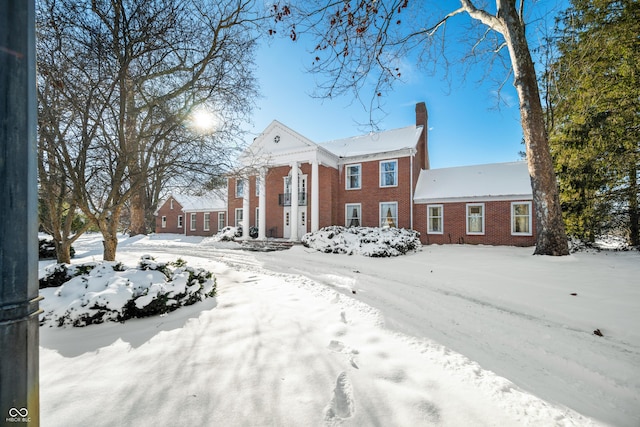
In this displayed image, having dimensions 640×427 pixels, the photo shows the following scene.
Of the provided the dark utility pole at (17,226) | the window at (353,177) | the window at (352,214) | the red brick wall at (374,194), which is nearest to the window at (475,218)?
the red brick wall at (374,194)

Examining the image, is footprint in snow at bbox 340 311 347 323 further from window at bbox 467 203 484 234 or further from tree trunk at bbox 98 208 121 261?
window at bbox 467 203 484 234

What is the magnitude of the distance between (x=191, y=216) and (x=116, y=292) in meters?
27.2

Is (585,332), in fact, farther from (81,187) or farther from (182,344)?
(81,187)

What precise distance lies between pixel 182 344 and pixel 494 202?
682 inches

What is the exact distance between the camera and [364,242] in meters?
12.7

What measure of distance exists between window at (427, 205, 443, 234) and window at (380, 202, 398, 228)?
203cm

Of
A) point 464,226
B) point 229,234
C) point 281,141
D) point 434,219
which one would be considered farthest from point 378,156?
point 229,234

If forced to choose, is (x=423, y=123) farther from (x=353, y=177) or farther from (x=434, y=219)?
(x=434, y=219)

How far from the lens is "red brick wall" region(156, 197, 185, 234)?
100 feet

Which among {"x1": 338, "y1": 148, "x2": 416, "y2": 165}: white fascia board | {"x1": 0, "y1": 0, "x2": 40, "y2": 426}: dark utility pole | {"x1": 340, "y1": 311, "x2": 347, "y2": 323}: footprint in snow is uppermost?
{"x1": 338, "y1": 148, "x2": 416, "y2": 165}: white fascia board

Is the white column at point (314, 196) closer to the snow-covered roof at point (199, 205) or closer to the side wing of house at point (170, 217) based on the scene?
the snow-covered roof at point (199, 205)

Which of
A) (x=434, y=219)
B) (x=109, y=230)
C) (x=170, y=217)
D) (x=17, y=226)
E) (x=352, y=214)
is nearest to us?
(x=17, y=226)

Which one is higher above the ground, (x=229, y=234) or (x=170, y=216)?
(x=170, y=216)

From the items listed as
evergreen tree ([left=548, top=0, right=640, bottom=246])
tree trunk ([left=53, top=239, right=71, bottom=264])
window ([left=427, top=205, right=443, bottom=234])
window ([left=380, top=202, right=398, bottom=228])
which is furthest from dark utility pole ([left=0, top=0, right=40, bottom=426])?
window ([left=427, top=205, right=443, bottom=234])
